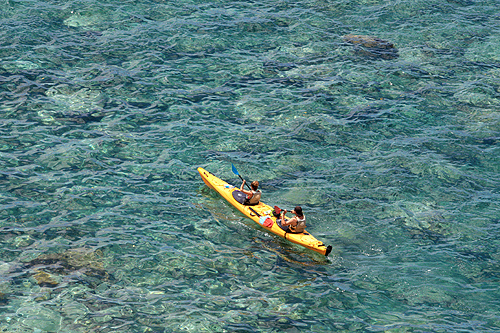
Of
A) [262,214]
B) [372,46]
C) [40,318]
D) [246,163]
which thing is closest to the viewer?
[40,318]

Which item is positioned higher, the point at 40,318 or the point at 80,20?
the point at 80,20

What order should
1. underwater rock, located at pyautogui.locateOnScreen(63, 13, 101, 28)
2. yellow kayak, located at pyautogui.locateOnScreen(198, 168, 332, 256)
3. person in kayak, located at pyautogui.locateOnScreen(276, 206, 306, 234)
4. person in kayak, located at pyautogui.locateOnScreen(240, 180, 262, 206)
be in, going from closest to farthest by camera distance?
yellow kayak, located at pyautogui.locateOnScreen(198, 168, 332, 256) → person in kayak, located at pyautogui.locateOnScreen(276, 206, 306, 234) → person in kayak, located at pyautogui.locateOnScreen(240, 180, 262, 206) → underwater rock, located at pyautogui.locateOnScreen(63, 13, 101, 28)

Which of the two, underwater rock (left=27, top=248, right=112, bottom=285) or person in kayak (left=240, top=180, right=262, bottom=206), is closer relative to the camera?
underwater rock (left=27, top=248, right=112, bottom=285)

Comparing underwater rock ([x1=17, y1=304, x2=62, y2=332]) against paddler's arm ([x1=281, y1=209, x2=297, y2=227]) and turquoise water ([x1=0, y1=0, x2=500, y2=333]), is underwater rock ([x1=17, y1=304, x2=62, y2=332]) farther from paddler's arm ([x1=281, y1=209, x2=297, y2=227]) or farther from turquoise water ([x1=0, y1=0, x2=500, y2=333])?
paddler's arm ([x1=281, y1=209, x2=297, y2=227])

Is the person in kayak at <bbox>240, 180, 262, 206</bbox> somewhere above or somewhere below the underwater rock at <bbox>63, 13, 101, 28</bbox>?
below

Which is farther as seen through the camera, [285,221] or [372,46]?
[372,46]

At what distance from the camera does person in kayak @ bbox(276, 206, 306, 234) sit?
57.4 ft

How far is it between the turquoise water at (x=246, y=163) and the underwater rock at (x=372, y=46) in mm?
349

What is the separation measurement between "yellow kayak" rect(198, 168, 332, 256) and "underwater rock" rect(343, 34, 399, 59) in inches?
484

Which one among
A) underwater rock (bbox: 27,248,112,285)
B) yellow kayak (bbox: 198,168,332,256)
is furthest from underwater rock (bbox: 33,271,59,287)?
yellow kayak (bbox: 198,168,332,256)

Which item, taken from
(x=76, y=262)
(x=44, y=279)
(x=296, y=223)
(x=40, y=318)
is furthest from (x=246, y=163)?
(x=40, y=318)

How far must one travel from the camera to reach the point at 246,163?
21.1 m

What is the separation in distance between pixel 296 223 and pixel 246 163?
4.34 metres

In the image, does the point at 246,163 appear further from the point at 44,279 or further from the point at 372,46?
the point at 372,46
